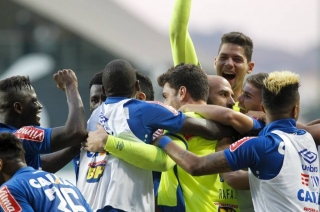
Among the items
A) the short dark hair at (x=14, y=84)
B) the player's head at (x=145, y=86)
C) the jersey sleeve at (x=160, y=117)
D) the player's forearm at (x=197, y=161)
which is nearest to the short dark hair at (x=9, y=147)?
the short dark hair at (x=14, y=84)

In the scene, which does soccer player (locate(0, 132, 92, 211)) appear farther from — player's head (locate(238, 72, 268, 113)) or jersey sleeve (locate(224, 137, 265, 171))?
player's head (locate(238, 72, 268, 113))

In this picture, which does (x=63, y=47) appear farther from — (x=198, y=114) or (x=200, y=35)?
(x=198, y=114)

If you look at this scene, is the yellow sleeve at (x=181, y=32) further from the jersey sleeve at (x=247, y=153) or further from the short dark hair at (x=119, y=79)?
the jersey sleeve at (x=247, y=153)

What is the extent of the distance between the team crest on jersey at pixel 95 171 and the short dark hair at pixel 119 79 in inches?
20.4

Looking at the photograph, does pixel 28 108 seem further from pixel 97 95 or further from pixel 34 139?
pixel 97 95

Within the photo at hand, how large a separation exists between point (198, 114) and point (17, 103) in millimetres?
1367

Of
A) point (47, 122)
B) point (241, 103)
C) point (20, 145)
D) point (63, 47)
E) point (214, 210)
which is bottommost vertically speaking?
point (214, 210)

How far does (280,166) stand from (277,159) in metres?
0.05

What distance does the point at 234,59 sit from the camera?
7496mm

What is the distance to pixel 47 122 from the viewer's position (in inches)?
765

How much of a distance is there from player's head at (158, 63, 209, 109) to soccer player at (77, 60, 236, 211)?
1.21 feet

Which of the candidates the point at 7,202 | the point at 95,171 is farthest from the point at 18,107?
the point at 7,202

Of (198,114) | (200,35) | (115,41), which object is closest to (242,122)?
(198,114)

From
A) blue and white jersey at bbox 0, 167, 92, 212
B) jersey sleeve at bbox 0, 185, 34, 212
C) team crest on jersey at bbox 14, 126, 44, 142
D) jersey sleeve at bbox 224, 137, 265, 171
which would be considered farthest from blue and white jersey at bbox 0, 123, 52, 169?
jersey sleeve at bbox 224, 137, 265, 171
